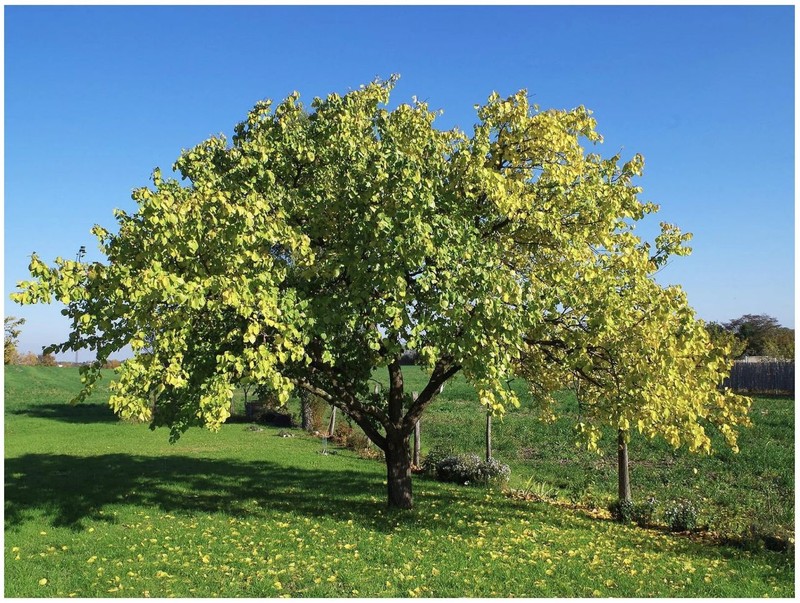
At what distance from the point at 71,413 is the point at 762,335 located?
257ft

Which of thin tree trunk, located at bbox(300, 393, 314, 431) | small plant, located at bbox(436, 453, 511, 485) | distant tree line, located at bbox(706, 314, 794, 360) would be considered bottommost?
small plant, located at bbox(436, 453, 511, 485)

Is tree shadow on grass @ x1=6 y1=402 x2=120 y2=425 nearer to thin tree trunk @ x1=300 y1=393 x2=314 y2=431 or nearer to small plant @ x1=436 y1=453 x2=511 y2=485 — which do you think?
thin tree trunk @ x1=300 y1=393 x2=314 y2=431

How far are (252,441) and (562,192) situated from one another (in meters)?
22.9

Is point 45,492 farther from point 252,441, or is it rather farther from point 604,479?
point 604,479

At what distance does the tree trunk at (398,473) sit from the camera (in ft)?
50.0

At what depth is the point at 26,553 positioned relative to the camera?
1141 cm

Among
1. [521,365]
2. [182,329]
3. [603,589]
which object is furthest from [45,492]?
[603,589]

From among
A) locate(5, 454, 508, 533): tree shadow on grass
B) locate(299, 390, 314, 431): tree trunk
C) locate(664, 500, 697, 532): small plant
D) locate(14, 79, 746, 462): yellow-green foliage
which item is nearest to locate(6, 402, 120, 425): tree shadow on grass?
locate(299, 390, 314, 431): tree trunk

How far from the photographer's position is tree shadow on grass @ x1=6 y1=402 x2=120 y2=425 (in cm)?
4184

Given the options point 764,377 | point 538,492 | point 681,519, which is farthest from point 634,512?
point 764,377

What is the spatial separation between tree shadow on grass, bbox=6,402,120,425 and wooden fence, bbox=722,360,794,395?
46.4 metres

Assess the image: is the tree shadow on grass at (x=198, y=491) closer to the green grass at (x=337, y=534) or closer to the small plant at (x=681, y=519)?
the green grass at (x=337, y=534)

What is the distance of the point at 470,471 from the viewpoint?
786 inches

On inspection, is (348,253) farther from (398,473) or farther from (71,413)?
(71,413)
